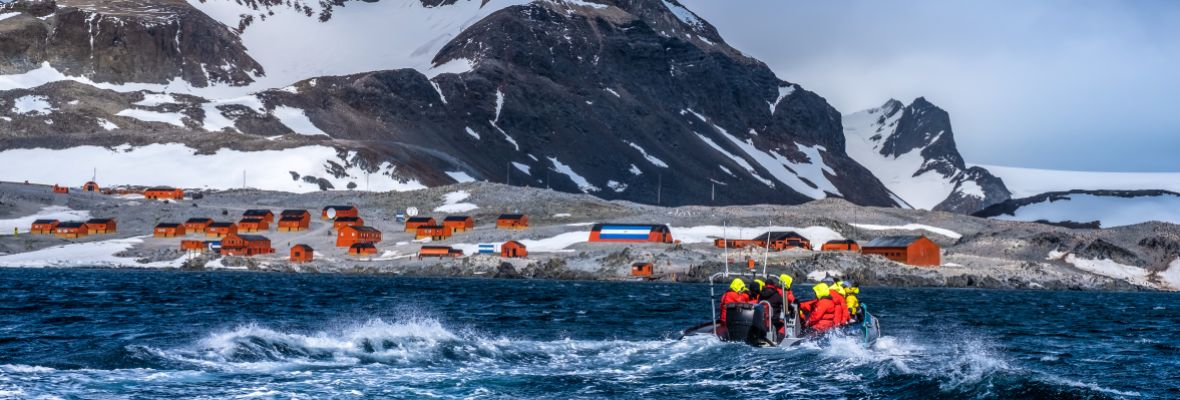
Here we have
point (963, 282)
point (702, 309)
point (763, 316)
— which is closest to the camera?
point (763, 316)

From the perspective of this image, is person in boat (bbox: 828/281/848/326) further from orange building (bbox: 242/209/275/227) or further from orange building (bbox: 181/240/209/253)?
orange building (bbox: 242/209/275/227)

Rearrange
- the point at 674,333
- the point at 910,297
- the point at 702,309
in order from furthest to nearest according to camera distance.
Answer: the point at 910,297 → the point at 702,309 → the point at 674,333

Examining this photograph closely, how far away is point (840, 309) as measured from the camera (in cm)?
4003

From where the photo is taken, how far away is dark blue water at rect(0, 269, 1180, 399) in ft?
101

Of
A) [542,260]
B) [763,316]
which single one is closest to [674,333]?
[763,316]

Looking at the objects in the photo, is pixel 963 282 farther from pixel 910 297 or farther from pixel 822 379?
pixel 822 379

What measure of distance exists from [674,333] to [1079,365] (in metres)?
12.8

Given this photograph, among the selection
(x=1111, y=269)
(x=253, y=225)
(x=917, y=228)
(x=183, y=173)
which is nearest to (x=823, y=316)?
(x=1111, y=269)

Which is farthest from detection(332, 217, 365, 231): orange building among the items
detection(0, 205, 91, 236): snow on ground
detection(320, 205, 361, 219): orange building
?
detection(0, 205, 91, 236): snow on ground

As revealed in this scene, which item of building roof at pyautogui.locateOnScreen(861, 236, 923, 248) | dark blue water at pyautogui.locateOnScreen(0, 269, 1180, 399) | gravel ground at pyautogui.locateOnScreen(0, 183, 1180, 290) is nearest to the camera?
dark blue water at pyautogui.locateOnScreen(0, 269, 1180, 399)

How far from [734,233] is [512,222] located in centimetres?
2352

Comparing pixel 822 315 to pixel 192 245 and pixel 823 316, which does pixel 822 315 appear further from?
pixel 192 245

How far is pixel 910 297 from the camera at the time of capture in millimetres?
89625

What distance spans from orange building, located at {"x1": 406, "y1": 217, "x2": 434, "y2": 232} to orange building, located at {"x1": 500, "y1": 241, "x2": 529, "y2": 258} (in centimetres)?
1871
